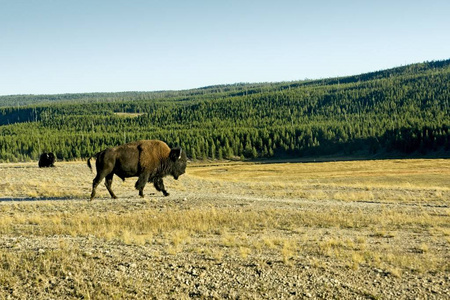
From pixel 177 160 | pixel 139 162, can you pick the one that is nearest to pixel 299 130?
pixel 177 160

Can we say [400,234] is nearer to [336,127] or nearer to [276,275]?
[276,275]

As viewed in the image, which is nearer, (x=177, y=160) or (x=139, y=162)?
(x=139, y=162)

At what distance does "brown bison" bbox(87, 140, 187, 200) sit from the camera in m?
19.3

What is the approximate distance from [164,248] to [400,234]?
7913 millimetres

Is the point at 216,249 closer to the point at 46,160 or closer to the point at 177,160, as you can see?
the point at 177,160

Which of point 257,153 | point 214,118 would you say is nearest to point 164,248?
point 257,153

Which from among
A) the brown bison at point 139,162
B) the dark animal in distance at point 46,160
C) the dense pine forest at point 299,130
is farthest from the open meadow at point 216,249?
the dense pine forest at point 299,130

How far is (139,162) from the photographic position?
Result: 19.7 m

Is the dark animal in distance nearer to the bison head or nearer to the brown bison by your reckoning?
the brown bison

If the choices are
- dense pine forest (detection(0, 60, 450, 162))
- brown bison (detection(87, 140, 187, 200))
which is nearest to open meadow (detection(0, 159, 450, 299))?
brown bison (detection(87, 140, 187, 200))

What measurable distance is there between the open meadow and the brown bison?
42.1 inches

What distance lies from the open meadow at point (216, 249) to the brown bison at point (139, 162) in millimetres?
1068

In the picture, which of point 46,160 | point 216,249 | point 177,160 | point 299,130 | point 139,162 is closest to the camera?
point 216,249

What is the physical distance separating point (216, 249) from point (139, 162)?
31.4 ft
